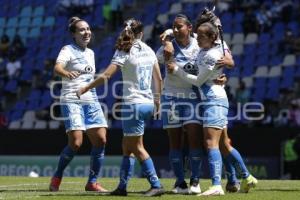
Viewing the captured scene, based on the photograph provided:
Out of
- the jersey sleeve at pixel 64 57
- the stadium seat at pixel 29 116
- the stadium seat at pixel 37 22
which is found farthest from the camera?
the stadium seat at pixel 37 22

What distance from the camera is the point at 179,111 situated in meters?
10.8

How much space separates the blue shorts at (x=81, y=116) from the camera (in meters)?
11.6

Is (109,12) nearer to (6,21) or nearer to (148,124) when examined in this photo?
(6,21)

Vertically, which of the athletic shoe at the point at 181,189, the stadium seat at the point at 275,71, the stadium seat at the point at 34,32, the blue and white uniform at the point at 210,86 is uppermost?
the stadium seat at the point at 34,32

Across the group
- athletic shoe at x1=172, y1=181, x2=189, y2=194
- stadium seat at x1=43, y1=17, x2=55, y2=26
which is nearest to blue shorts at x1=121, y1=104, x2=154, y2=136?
athletic shoe at x1=172, y1=181, x2=189, y2=194

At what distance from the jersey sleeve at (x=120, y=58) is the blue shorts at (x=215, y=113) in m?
1.16

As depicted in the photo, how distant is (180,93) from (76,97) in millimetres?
1570

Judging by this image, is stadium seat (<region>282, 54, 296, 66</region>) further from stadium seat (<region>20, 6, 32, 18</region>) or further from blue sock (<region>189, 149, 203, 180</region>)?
blue sock (<region>189, 149, 203, 180</region>)

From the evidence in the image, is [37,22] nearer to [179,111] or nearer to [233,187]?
[179,111]

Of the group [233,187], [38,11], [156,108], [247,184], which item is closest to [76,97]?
[156,108]

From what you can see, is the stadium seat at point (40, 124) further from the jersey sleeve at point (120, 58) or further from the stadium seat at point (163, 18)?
the jersey sleeve at point (120, 58)

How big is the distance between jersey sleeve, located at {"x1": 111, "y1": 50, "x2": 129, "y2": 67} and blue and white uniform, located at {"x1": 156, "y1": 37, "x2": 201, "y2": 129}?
911mm

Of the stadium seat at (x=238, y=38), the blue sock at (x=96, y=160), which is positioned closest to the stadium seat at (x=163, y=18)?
the stadium seat at (x=238, y=38)

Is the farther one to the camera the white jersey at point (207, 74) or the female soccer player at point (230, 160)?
the female soccer player at point (230, 160)
